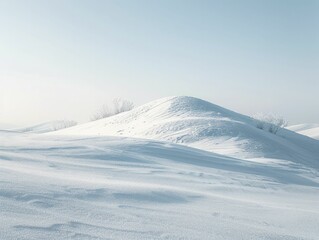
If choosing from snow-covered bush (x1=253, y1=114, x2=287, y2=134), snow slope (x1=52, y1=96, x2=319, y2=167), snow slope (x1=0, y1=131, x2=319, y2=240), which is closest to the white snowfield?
snow slope (x1=0, y1=131, x2=319, y2=240)

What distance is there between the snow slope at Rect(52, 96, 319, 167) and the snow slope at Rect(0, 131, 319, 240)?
8.31m

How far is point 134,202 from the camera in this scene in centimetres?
329

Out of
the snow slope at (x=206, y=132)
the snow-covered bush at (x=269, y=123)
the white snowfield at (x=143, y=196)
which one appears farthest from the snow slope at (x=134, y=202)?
the snow-covered bush at (x=269, y=123)

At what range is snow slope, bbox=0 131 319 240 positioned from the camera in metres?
2.46

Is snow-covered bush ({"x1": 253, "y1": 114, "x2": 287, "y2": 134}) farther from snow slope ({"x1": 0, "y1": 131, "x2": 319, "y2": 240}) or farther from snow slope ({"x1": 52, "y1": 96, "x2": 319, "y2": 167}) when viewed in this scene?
snow slope ({"x1": 0, "y1": 131, "x2": 319, "y2": 240})

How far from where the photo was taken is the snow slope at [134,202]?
2.46 m

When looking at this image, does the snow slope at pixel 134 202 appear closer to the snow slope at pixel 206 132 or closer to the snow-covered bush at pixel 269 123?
the snow slope at pixel 206 132

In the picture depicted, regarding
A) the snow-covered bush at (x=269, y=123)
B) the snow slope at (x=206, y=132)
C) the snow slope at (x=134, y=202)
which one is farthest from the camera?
the snow-covered bush at (x=269, y=123)

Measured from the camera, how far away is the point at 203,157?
307 inches

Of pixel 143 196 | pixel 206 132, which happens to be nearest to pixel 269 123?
pixel 206 132

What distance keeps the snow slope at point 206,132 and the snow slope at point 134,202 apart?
831cm

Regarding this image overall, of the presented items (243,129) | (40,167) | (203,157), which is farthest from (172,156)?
(243,129)

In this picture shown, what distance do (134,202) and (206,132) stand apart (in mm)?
14463

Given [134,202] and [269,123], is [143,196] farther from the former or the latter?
[269,123]
